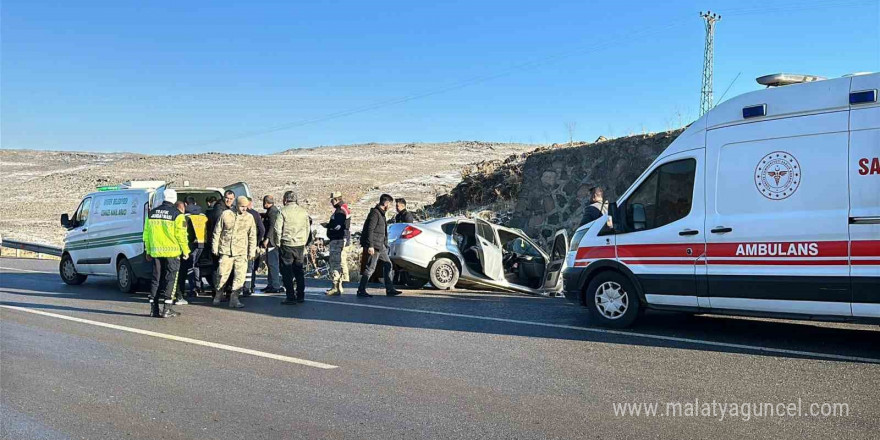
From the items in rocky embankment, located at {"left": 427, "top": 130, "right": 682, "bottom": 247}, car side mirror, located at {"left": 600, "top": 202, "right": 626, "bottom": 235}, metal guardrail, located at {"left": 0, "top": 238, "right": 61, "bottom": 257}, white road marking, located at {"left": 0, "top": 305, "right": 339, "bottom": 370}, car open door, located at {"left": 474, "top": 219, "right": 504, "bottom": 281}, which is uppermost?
rocky embankment, located at {"left": 427, "top": 130, "right": 682, "bottom": 247}

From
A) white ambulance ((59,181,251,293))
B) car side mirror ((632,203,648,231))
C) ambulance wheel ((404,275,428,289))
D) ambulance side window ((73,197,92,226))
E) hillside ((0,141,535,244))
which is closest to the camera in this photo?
car side mirror ((632,203,648,231))

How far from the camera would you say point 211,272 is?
499 inches

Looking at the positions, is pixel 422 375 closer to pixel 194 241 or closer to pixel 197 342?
pixel 197 342

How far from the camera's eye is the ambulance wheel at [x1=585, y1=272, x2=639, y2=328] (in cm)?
841

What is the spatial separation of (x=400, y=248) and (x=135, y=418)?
8.08 m

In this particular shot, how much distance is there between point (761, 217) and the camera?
7.29 metres

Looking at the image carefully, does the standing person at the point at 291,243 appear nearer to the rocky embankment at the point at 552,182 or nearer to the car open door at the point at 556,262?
the car open door at the point at 556,262

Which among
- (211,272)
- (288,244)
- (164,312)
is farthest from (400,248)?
(164,312)

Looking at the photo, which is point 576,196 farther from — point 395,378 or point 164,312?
point 395,378

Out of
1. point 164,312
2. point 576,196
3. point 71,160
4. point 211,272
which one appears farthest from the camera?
point 71,160

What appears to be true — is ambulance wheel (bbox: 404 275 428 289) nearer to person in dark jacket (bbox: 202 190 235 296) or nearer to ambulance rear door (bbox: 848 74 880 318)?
person in dark jacket (bbox: 202 190 235 296)

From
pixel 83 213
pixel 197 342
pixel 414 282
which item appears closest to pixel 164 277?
pixel 197 342

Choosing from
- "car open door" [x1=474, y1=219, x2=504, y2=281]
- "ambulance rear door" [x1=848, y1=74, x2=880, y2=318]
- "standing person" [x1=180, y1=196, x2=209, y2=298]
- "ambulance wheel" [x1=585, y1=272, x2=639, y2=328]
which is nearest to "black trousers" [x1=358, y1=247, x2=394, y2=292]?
"car open door" [x1=474, y1=219, x2=504, y2=281]

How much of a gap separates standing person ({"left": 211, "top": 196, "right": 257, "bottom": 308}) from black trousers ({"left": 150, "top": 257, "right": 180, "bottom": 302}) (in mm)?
881
